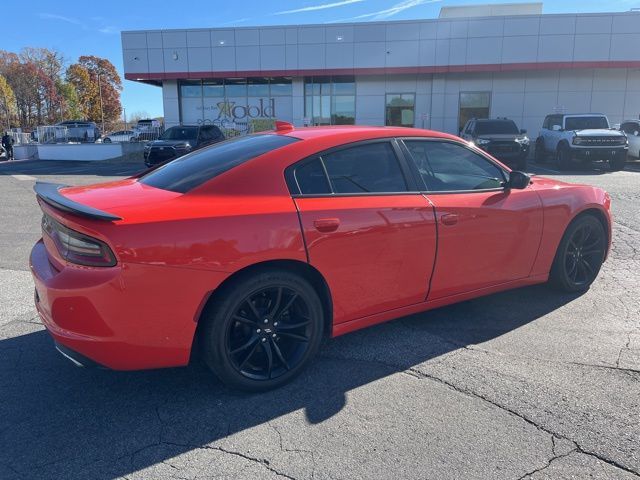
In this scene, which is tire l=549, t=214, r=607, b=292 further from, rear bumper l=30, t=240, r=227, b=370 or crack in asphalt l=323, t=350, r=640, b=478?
rear bumper l=30, t=240, r=227, b=370

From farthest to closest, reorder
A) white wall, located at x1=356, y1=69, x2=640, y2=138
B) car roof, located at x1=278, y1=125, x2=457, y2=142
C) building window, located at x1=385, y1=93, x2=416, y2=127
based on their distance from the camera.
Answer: building window, located at x1=385, y1=93, x2=416, y2=127
white wall, located at x1=356, y1=69, x2=640, y2=138
car roof, located at x1=278, y1=125, x2=457, y2=142

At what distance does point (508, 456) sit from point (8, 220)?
29.7 feet

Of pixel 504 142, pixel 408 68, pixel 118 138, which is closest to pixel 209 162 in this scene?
pixel 504 142

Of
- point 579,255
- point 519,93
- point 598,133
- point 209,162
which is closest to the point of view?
point 209,162

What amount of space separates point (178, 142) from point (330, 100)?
35.7 ft

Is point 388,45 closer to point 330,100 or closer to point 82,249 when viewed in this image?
point 330,100

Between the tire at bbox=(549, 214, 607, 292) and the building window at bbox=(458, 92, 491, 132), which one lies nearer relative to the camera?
the tire at bbox=(549, 214, 607, 292)

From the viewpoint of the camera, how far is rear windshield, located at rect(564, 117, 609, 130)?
720 inches

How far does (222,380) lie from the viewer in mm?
2984

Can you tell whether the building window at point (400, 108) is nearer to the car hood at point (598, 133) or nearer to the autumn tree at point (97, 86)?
the car hood at point (598, 133)

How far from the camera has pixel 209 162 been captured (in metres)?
3.46

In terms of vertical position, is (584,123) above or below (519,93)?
below

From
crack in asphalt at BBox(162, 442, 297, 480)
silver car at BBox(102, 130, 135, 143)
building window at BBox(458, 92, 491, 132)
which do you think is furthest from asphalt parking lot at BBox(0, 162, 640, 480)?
silver car at BBox(102, 130, 135, 143)

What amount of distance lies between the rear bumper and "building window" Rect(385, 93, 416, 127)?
24661mm
